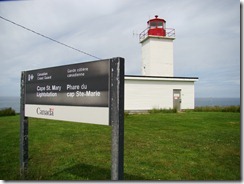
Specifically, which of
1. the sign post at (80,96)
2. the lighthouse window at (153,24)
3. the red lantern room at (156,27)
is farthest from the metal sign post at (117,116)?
the lighthouse window at (153,24)

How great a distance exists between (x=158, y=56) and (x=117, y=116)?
64.1 ft

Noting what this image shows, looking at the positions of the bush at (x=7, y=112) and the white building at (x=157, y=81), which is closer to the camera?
the bush at (x=7, y=112)

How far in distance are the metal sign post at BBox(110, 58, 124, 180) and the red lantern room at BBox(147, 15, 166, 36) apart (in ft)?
65.6

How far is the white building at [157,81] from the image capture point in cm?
1972

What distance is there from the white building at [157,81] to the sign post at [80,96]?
14.9 m

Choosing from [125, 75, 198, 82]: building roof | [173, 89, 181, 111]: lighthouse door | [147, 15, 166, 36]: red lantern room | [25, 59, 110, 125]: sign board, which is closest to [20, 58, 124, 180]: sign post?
[25, 59, 110, 125]: sign board

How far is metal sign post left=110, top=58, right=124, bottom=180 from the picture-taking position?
2.99 metres

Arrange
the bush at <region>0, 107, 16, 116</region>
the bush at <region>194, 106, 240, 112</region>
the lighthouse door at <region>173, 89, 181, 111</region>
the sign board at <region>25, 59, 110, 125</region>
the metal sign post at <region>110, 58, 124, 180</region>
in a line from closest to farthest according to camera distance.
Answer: the metal sign post at <region>110, 58, 124, 180</region> < the sign board at <region>25, 59, 110, 125</region> < the bush at <region>0, 107, 16, 116</region> < the bush at <region>194, 106, 240, 112</region> < the lighthouse door at <region>173, 89, 181, 111</region>

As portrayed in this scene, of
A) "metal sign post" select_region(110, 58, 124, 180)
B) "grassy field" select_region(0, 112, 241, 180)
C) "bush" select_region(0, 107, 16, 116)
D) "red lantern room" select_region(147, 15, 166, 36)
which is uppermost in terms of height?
"red lantern room" select_region(147, 15, 166, 36)

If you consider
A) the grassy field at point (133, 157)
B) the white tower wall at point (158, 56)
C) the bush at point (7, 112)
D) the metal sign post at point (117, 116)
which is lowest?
the grassy field at point (133, 157)

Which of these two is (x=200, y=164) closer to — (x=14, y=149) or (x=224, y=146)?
(x=224, y=146)

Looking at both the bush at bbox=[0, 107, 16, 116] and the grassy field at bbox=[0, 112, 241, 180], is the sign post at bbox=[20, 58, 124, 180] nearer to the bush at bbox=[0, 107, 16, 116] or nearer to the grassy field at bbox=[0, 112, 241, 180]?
the grassy field at bbox=[0, 112, 241, 180]

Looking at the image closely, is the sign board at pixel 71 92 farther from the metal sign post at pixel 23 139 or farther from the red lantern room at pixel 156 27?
the red lantern room at pixel 156 27

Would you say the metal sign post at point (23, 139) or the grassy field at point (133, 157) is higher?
the metal sign post at point (23, 139)
